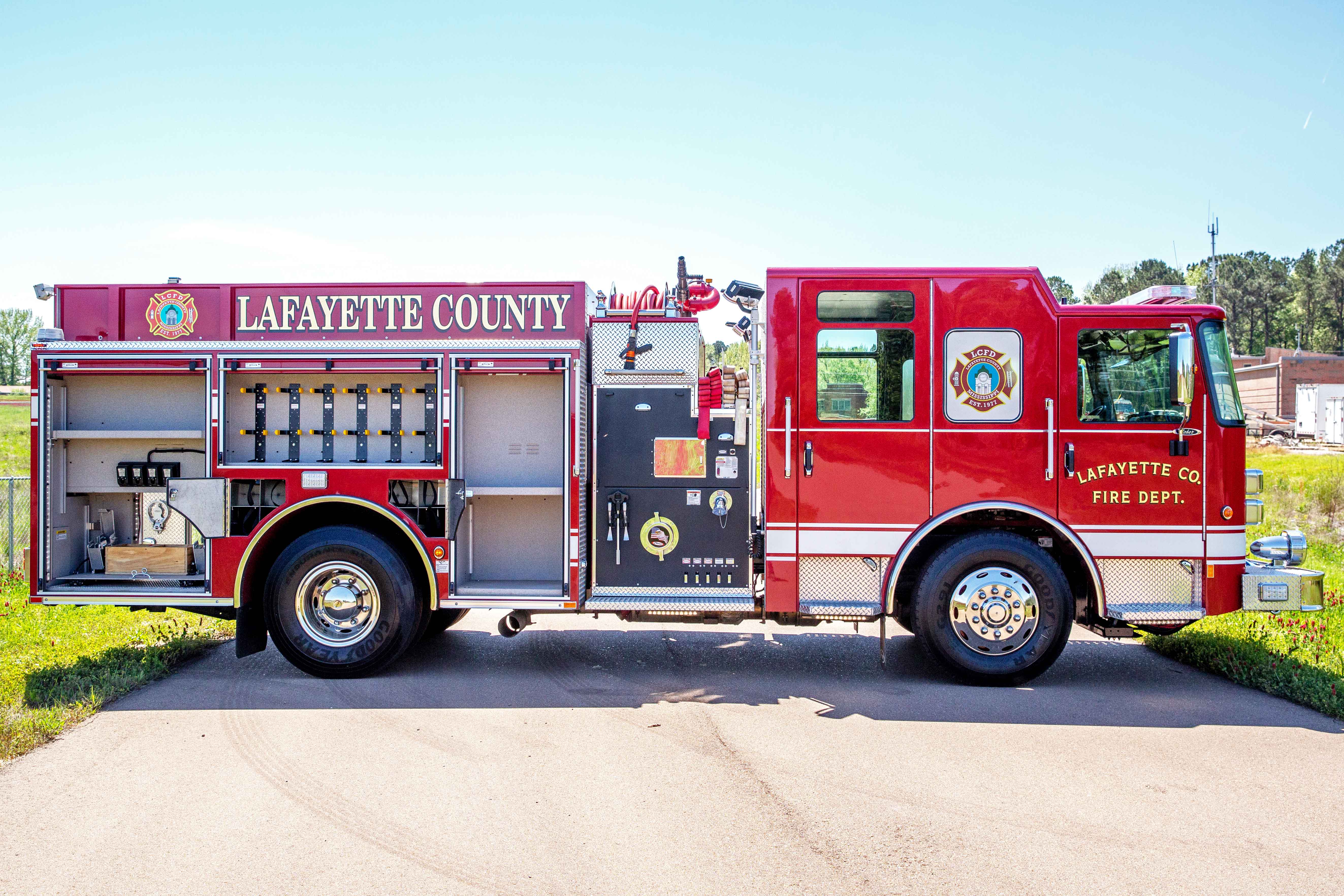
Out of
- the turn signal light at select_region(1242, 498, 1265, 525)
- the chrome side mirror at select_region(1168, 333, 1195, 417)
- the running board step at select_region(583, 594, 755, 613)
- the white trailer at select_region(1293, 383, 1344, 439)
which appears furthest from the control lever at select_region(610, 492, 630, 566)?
the white trailer at select_region(1293, 383, 1344, 439)

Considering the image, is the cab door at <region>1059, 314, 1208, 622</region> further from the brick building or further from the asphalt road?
the brick building

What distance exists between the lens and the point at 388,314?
6473 millimetres

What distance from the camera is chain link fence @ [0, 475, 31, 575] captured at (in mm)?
9117

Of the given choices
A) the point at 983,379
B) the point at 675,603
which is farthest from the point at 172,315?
the point at 983,379

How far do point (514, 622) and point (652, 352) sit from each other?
237 cm

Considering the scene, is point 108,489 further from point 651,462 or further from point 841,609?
point 841,609

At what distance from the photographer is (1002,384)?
6.04 m

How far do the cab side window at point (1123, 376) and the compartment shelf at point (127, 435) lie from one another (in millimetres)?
6595

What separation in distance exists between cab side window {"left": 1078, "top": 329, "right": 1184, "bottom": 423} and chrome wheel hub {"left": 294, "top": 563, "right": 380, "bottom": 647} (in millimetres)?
5393

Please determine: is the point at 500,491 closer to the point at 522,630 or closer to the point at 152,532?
the point at 522,630

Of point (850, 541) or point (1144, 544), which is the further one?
point (850, 541)

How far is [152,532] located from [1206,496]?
7.92m

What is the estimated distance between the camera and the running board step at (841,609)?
6.07m

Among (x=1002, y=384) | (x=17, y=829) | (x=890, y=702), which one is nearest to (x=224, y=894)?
(x=17, y=829)
